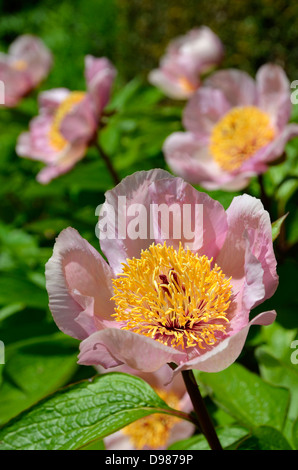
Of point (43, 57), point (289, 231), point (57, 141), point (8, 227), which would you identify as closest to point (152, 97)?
point (43, 57)

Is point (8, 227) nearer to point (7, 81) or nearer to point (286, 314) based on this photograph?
point (7, 81)

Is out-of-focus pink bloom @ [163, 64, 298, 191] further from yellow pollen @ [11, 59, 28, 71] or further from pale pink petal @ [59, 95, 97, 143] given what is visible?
yellow pollen @ [11, 59, 28, 71]

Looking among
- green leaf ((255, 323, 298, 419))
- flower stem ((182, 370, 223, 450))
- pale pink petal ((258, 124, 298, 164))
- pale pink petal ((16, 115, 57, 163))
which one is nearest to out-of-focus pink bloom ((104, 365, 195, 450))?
green leaf ((255, 323, 298, 419))

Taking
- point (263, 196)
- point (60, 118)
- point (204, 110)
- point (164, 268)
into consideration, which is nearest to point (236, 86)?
point (204, 110)

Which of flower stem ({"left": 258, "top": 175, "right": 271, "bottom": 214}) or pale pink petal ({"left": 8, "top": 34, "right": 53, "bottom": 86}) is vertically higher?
pale pink petal ({"left": 8, "top": 34, "right": 53, "bottom": 86})

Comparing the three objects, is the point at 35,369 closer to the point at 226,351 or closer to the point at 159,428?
the point at 159,428

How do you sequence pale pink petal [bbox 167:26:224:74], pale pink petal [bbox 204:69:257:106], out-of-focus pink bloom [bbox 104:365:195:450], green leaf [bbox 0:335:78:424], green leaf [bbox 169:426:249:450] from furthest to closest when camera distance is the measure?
1. pale pink petal [bbox 167:26:224:74]
2. pale pink petal [bbox 204:69:257:106]
3. green leaf [bbox 0:335:78:424]
4. out-of-focus pink bloom [bbox 104:365:195:450]
5. green leaf [bbox 169:426:249:450]
